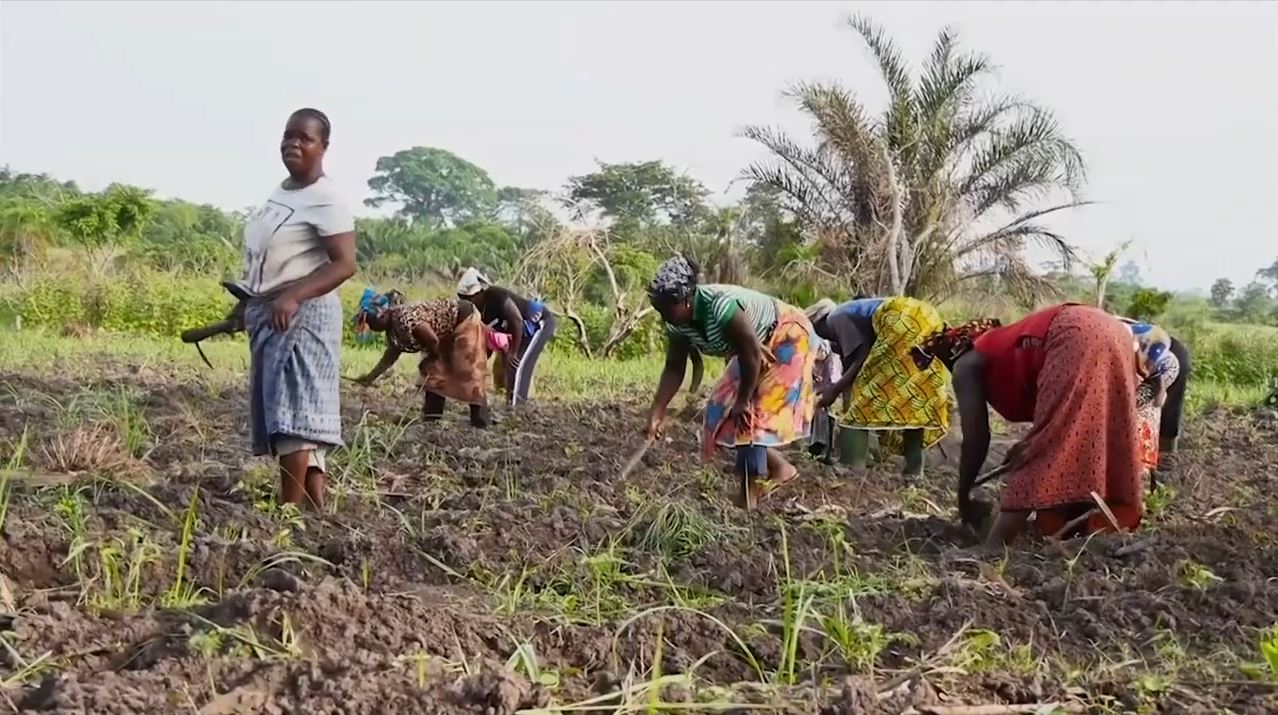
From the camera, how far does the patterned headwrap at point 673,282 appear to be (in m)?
4.98

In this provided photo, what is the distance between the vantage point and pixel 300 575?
11.3 feet

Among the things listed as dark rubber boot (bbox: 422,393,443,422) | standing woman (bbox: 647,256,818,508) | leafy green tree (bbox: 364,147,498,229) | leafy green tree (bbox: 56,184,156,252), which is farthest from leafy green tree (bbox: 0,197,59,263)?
leafy green tree (bbox: 364,147,498,229)

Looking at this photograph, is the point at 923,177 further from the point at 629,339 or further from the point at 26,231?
the point at 26,231

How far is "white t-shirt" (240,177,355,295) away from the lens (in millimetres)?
4219

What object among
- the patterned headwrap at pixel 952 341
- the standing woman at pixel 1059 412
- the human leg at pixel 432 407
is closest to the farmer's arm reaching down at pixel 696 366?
the human leg at pixel 432 407

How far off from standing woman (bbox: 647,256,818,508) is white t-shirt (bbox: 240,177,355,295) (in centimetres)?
133

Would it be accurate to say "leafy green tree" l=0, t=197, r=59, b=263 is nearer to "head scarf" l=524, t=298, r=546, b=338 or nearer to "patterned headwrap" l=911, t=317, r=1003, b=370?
"head scarf" l=524, t=298, r=546, b=338

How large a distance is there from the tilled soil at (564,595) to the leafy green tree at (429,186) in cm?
4579

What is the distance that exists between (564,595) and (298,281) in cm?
140

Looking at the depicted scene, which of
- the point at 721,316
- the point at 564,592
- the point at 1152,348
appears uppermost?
the point at 721,316

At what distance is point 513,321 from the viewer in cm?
811

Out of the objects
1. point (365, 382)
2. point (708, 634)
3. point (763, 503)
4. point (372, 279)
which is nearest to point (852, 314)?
point (763, 503)

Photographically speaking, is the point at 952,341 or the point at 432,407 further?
the point at 432,407

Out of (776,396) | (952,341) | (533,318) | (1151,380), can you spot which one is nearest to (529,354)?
(533,318)
